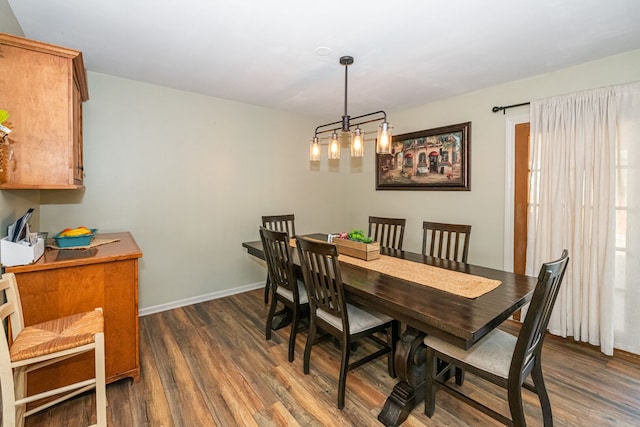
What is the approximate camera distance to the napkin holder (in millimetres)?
1568

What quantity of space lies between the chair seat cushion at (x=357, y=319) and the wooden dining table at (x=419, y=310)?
169 millimetres

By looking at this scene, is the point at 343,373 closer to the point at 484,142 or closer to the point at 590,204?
the point at 590,204

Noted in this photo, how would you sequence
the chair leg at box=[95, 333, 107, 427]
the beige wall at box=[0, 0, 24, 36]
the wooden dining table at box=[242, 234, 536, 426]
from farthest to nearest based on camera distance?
the beige wall at box=[0, 0, 24, 36], the chair leg at box=[95, 333, 107, 427], the wooden dining table at box=[242, 234, 536, 426]

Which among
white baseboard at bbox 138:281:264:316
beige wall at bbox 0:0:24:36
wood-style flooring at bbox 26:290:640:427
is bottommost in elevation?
wood-style flooring at bbox 26:290:640:427

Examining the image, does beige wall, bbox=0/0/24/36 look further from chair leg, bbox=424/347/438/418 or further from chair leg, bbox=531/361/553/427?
chair leg, bbox=531/361/553/427

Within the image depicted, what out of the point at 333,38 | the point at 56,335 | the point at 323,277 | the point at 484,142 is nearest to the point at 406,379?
the point at 323,277

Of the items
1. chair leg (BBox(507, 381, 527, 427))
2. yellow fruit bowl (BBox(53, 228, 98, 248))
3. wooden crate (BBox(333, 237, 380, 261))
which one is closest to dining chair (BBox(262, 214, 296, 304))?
wooden crate (BBox(333, 237, 380, 261))

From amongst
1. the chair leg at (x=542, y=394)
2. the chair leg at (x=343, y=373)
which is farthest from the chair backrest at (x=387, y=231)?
the chair leg at (x=542, y=394)

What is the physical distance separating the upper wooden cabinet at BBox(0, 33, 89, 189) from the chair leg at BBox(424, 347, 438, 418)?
2372 millimetres

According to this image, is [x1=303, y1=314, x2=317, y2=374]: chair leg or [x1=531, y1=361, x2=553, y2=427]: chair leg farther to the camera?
[x1=303, y1=314, x2=317, y2=374]: chair leg

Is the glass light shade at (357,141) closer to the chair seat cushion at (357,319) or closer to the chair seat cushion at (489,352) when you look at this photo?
the chair seat cushion at (357,319)

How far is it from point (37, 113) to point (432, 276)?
102 inches

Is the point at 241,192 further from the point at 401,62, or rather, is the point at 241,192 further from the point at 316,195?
the point at 401,62

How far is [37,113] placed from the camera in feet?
5.61
